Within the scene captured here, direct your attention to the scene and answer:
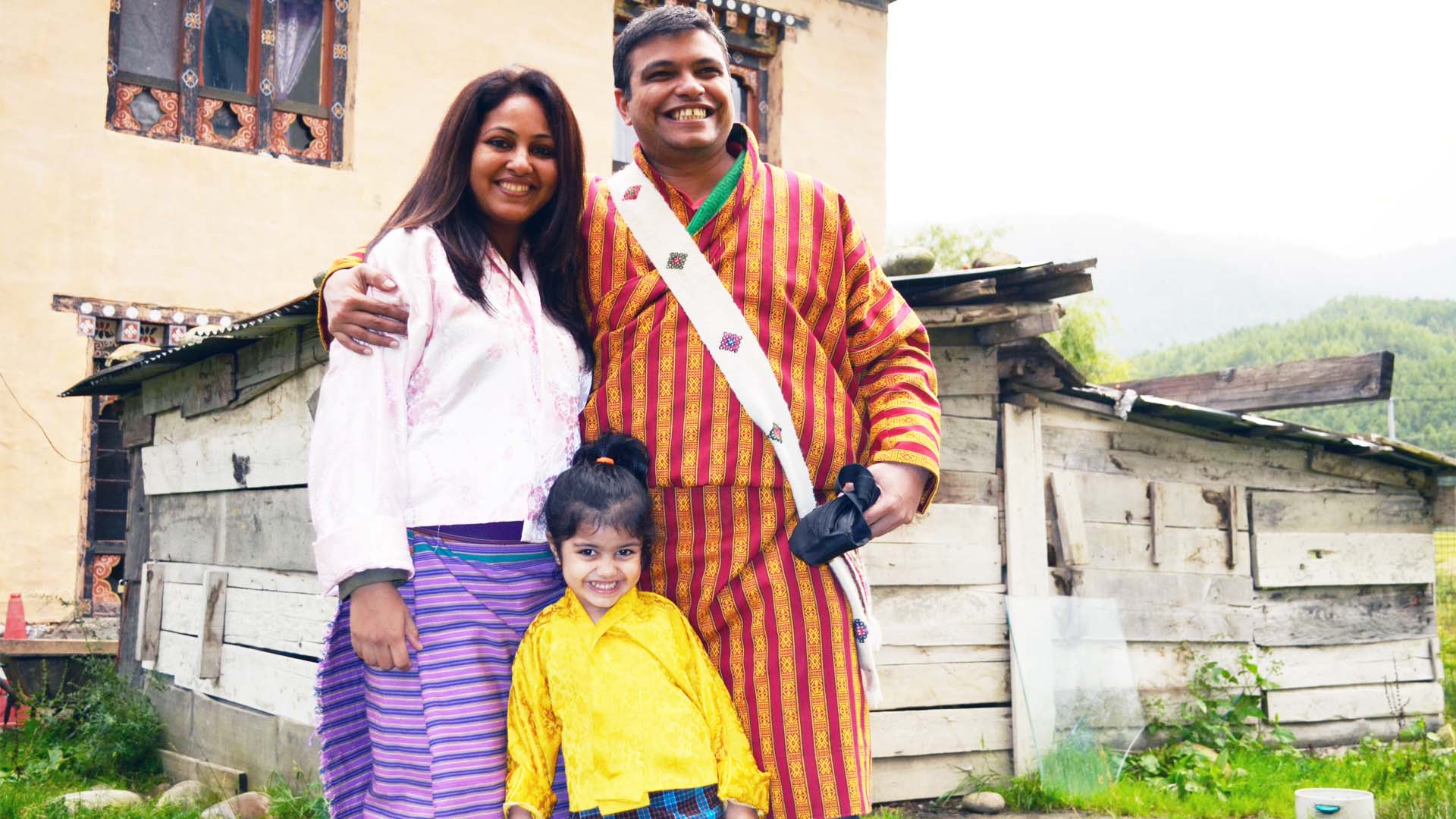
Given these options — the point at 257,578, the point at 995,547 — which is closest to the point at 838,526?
the point at 995,547

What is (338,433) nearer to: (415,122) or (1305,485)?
(1305,485)

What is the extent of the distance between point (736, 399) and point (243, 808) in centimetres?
372

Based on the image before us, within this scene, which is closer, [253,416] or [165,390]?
[253,416]

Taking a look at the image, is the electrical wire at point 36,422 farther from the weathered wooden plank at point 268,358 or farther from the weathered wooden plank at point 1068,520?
the weathered wooden plank at point 1068,520

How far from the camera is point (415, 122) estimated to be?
9.98 metres

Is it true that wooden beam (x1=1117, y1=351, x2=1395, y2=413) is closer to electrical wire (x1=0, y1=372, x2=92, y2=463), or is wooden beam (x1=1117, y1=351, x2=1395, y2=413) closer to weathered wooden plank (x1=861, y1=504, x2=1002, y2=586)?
weathered wooden plank (x1=861, y1=504, x2=1002, y2=586)

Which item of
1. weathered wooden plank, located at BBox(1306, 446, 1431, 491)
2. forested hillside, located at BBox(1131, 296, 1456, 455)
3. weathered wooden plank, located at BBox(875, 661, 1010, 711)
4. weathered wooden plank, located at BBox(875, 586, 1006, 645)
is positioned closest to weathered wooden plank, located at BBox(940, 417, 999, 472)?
weathered wooden plank, located at BBox(875, 586, 1006, 645)

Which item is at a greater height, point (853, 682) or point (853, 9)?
point (853, 9)

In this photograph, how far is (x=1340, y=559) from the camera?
297 inches

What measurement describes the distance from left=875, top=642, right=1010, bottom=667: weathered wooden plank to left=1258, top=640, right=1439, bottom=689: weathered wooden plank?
2083 mm

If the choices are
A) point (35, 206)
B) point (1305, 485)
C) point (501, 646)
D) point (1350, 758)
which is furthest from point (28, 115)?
point (1350, 758)

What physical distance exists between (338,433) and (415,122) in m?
8.29

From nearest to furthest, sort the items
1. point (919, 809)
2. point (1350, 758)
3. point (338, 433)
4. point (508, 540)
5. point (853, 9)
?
point (338, 433) → point (508, 540) → point (919, 809) → point (1350, 758) → point (853, 9)

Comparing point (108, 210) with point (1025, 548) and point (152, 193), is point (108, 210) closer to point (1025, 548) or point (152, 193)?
point (152, 193)
